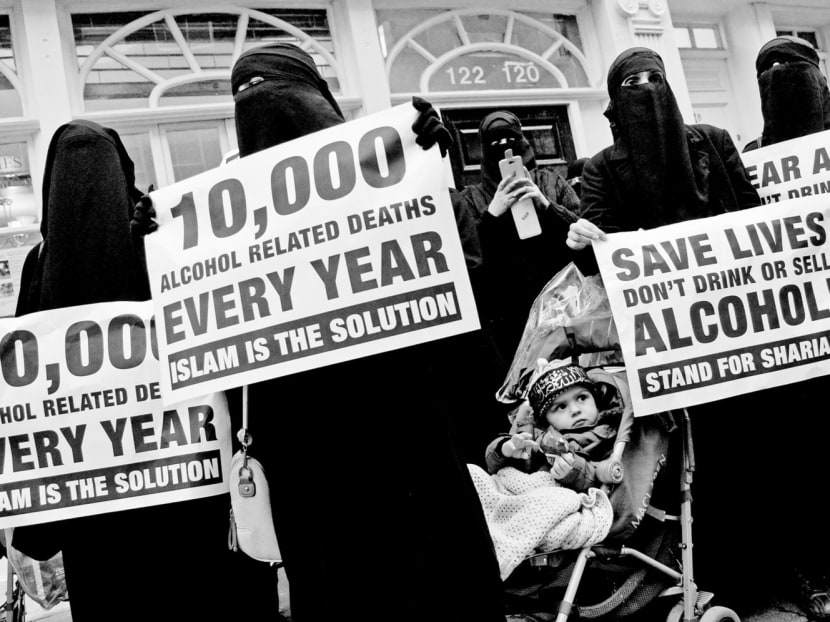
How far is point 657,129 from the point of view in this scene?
10.2 ft

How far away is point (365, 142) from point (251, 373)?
0.71 meters

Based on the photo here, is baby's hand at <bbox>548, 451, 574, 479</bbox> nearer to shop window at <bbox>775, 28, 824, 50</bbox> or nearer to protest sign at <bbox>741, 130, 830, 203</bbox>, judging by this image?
protest sign at <bbox>741, 130, 830, 203</bbox>

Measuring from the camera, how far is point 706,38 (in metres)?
8.19

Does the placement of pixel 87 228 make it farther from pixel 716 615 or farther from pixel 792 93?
pixel 792 93

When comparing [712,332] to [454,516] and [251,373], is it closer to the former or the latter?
[454,516]

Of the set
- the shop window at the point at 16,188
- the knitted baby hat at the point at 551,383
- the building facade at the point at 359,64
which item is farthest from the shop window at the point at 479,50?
→ the knitted baby hat at the point at 551,383

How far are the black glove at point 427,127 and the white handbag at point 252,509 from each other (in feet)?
3.09

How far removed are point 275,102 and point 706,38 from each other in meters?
7.38

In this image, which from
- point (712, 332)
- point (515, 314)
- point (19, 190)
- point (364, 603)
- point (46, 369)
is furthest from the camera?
Result: point (19, 190)

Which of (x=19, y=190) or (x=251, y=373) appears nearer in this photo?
(x=251, y=373)

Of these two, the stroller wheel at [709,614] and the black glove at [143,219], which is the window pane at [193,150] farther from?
the stroller wheel at [709,614]

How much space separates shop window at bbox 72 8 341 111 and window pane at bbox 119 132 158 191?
9.5 inches

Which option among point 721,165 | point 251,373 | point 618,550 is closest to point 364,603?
point 251,373

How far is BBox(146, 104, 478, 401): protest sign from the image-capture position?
2.02 metres
